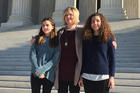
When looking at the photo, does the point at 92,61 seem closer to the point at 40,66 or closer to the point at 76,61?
the point at 76,61

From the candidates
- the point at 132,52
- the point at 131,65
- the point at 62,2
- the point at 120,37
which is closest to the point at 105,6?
the point at 62,2

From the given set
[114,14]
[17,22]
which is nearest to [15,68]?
[114,14]

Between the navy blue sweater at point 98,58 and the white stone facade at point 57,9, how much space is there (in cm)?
1833

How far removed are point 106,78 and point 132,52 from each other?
7495mm

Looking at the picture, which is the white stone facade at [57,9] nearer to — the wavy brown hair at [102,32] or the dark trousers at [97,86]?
the wavy brown hair at [102,32]

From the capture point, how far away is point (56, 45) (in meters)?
4.68

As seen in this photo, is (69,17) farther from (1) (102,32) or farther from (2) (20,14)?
(2) (20,14)

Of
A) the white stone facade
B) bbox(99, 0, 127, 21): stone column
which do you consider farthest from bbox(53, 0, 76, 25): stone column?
A: bbox(99, 0, 127, 21): stone column

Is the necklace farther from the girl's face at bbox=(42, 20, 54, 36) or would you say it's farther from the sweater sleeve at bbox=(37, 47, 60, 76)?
the girl's face at bbox=(42, 20, 54, 36)

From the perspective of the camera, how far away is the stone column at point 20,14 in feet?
87.7

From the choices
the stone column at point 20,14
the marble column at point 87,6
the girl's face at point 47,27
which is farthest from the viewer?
the marble column at point 87,6

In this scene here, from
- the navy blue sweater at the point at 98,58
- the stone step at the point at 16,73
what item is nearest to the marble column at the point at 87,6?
the stone step at the point at 16,73

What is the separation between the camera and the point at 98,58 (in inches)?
166

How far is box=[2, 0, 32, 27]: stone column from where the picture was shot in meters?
26.7
